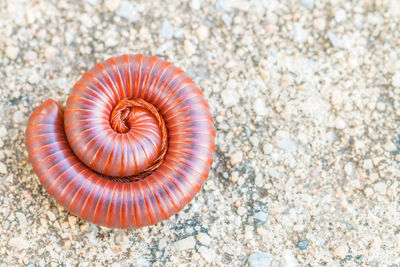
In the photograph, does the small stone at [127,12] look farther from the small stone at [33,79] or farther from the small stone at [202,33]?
the small stone at [33,79]

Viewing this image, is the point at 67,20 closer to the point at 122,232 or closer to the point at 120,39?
the point at 120,39

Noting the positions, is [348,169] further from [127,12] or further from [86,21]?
[86,21]

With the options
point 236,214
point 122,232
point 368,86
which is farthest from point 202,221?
point 368,86

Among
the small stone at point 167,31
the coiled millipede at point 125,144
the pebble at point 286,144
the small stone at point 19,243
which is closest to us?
the coiled millipede at point 125,144

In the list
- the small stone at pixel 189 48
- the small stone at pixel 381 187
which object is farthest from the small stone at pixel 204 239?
the small stone at pixel 189 48

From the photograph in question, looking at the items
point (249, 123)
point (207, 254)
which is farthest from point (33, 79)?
point (207, 254)

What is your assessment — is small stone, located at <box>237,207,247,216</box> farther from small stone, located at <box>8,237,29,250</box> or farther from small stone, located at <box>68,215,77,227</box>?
small stone, located at <box>8,237,29,250</box>
